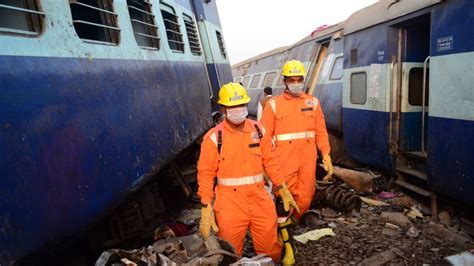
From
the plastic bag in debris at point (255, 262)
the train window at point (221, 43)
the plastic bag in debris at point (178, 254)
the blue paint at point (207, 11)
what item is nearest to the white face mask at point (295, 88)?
the plastic bag in debris at point (178, 254)

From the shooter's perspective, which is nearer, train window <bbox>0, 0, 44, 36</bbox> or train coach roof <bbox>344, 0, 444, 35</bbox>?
train window <bbox>0, 0, 44, 36</bbox>

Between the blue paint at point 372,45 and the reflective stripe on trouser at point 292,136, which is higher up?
the blue paint at point 372,45

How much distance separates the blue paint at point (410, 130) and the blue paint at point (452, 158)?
0.93 meters

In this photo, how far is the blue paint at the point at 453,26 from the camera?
4.35 meters

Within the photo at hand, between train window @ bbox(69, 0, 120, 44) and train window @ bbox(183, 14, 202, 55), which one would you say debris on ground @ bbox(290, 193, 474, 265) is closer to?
train window @ bbox(69, 0, 120, 44)

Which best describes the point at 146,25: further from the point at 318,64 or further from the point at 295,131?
the point at 318,64

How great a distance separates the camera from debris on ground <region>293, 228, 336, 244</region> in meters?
4.99

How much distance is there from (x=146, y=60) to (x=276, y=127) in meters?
1.76

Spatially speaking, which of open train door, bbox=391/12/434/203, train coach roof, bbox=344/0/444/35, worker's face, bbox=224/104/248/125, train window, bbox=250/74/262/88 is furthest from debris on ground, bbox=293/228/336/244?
train window, bbox=250/74/262/88

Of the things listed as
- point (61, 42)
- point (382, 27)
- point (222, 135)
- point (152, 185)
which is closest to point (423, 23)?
point (382, 27)

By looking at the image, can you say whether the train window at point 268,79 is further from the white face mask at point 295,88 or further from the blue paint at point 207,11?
the white face mask at point 295,88

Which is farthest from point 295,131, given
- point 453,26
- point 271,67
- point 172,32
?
point 271,67

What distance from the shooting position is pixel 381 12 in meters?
6.23

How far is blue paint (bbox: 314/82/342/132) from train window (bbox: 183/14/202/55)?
112 inches
